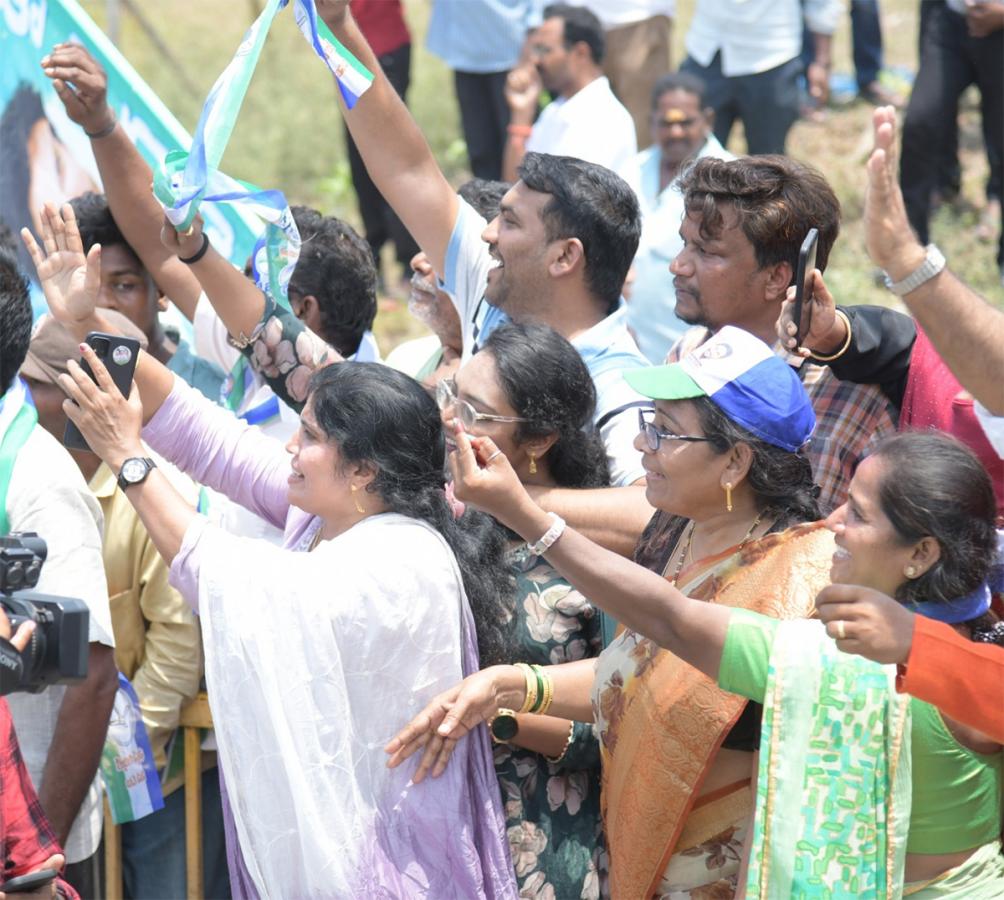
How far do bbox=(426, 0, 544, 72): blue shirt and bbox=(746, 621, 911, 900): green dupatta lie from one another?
5.97 m

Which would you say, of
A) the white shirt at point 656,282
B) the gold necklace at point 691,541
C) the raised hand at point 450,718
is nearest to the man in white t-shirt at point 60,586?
the raised hand at point 450,718

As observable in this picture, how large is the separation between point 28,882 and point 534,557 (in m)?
1.09

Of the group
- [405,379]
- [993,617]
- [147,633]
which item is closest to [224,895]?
[147,633]

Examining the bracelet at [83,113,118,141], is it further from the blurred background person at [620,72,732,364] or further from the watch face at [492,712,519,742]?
the blurred background person at [620,72,732,364]

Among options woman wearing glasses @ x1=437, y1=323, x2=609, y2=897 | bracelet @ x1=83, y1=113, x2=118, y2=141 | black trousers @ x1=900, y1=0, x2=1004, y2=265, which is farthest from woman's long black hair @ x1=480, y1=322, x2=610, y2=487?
black trousers @ x1=900, y1=0, x2=1004, y2=265

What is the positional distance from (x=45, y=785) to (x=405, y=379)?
1.09m

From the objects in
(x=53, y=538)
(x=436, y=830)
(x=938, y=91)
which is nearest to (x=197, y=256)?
(x=53, y=538)

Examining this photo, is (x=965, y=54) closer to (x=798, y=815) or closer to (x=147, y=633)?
(x=147, y=633)

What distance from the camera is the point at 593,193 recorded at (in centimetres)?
371

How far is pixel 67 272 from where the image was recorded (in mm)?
3398

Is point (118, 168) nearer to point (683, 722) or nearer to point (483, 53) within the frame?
point (683, 722)

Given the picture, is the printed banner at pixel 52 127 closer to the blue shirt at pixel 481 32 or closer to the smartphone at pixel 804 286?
the smartphone at pixel 804 286

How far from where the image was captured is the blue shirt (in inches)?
306

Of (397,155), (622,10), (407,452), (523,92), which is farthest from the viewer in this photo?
(622,10)
